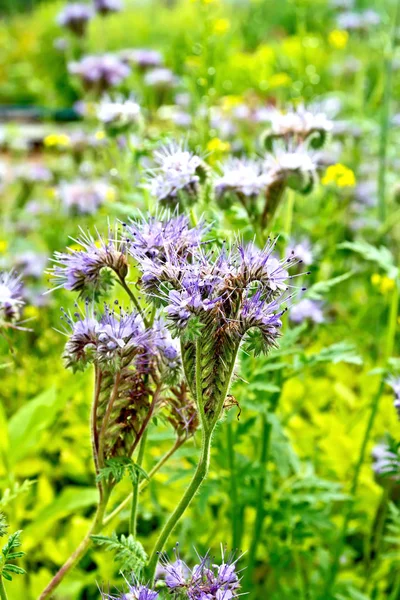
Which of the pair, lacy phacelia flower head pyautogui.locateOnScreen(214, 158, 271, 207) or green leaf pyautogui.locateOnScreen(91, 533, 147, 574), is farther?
lacy phacelia flower head pyautogui.locateOnScreen(214, 158, 271, 207)

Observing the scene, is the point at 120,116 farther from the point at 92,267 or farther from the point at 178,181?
the point at 92,267

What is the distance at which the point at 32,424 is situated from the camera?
2.39 meters

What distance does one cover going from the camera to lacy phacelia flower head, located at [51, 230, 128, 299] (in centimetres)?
Result: 152

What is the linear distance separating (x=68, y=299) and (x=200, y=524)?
1559 mm

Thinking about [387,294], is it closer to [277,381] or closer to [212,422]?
[277,381]

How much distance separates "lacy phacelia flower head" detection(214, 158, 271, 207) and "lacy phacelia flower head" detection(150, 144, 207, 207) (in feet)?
0.48

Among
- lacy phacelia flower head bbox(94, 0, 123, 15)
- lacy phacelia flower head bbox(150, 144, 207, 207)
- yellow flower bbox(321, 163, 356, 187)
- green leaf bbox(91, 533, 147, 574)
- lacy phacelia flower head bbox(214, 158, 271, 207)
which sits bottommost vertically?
green leaf bbox(91, 533, 147, 574)

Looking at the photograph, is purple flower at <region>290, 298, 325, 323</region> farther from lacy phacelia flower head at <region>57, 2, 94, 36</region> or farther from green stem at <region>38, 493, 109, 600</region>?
lacy phacelia flower head at <region>57, 2, 94, 36</region>

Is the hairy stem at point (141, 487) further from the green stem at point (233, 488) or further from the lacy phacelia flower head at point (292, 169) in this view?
the lacy phacelia flower head at point (292, 169)

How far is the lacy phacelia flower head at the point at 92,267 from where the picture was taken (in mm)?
1523

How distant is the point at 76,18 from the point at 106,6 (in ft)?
0.99

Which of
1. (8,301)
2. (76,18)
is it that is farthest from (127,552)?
(76,18)

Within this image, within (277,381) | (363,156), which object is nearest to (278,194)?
(277,381)

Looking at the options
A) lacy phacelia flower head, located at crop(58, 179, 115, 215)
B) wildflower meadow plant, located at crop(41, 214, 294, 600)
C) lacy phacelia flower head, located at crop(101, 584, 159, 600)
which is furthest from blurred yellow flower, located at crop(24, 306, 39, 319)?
lacy phacelia flower head, located at crop(101, 584, 159, 600)
